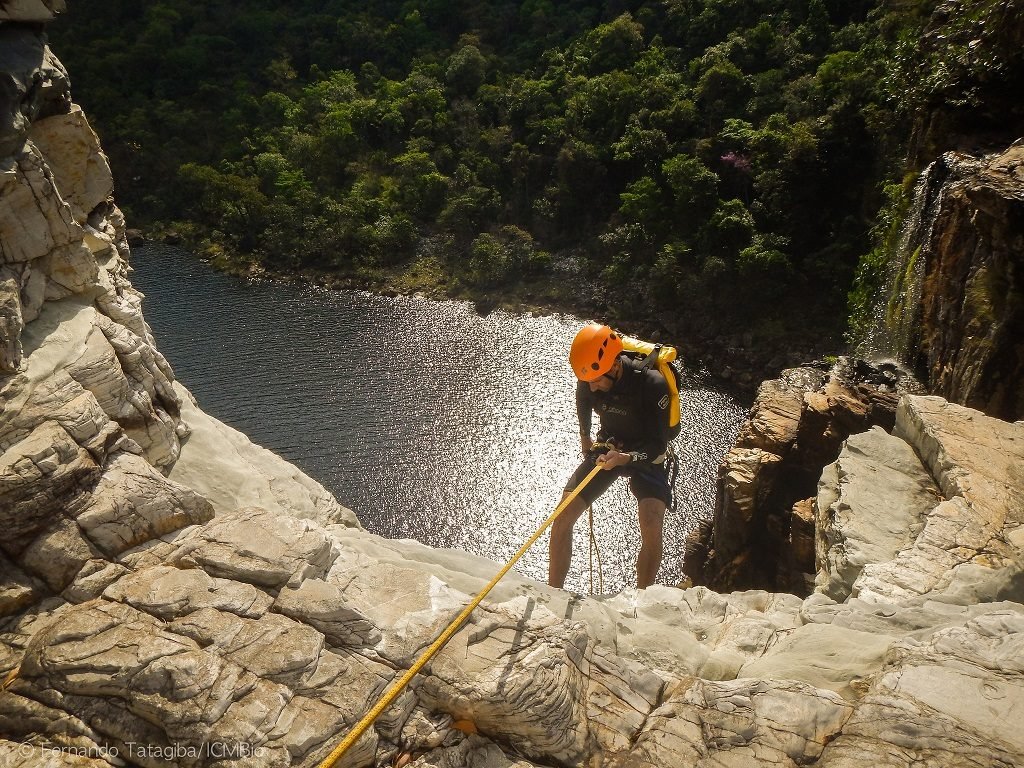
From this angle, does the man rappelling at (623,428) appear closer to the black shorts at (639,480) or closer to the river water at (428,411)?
the black shorts at (639,480)

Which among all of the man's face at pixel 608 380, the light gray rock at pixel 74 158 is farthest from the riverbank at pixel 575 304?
the light gray rock at pixel 74 158

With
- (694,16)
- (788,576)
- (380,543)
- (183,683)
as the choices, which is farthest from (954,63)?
(694,16)

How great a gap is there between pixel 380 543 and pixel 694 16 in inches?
1619

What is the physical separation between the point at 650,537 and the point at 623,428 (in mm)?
1442

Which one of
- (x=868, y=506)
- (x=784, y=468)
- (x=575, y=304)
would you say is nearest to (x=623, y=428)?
(x=868, y=506)

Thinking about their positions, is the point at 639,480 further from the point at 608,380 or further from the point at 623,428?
the point at 608,380

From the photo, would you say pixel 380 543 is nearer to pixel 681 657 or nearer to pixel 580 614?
pixel 580 614

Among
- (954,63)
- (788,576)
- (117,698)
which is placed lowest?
(788,576)

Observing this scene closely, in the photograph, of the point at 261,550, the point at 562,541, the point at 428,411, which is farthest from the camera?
the point at 428,411

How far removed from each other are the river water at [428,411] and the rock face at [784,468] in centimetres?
313

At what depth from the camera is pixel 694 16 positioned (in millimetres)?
37906

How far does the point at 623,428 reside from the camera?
7523 mm

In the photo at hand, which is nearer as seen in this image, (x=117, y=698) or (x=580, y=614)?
(x=117, y=698)

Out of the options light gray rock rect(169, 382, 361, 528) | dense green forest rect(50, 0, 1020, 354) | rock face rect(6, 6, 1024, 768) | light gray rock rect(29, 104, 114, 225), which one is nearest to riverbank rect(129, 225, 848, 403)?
dense green forest rect(50, 0, 1020, 354)
